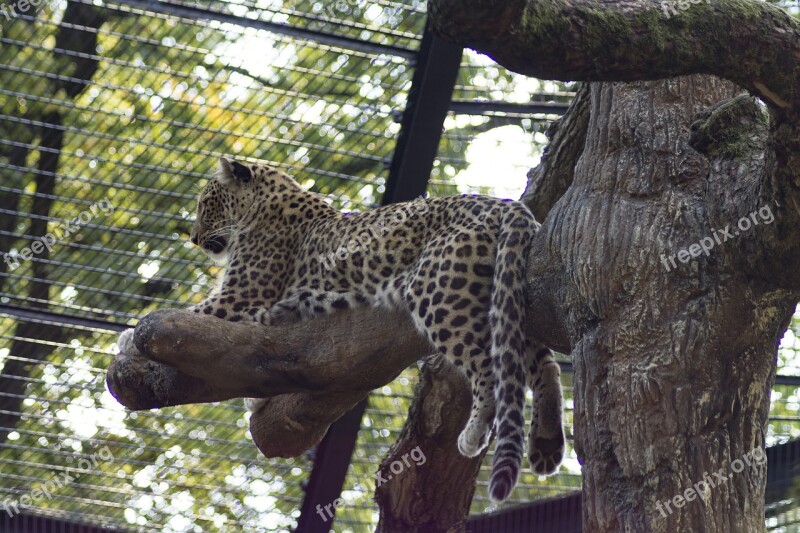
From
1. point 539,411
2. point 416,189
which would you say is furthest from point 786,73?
point 416,189

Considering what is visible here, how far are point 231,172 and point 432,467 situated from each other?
2.31m

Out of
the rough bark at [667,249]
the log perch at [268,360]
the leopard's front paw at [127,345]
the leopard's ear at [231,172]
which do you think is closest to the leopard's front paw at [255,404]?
the log perch at [268,360]

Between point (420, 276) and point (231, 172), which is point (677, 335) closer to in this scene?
point (420, 276)

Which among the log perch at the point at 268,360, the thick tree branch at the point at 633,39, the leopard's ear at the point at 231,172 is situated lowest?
the log perch at the point at 268,360

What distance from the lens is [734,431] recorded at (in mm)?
3494

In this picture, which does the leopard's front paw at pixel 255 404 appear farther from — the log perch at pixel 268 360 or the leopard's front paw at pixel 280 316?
the log perch at pixel 268 360

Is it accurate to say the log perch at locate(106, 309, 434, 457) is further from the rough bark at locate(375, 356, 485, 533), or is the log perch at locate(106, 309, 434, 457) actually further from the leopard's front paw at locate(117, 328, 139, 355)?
the rough bark at locate(375, 356, 485, 533)

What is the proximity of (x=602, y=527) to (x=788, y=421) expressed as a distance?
4696mm

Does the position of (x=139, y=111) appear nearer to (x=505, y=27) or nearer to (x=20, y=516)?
(x=20, y=516)

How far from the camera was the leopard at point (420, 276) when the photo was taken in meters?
4.53

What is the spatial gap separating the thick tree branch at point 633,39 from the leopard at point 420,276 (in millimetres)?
1535

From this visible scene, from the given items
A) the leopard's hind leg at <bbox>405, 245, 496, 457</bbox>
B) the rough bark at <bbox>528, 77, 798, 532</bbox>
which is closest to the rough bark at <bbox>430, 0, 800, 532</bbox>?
the rough bark at <bbox>528, 77, 798, 532</bbox>

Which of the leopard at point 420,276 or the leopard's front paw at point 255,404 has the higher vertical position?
the leopard at point 420,276

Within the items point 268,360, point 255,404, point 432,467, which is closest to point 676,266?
point 268,360
